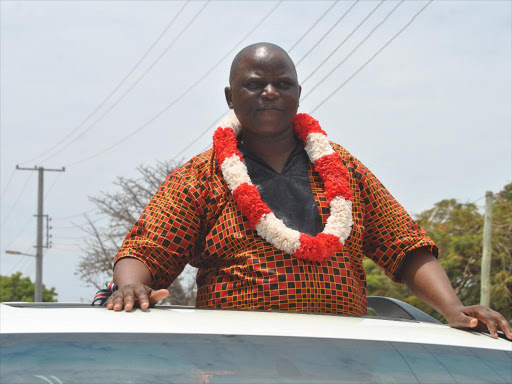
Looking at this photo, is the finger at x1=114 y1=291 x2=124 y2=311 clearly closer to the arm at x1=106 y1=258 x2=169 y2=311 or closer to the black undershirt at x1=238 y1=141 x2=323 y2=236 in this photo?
the arm at x1=106 y1=258 x2=169 y2=311

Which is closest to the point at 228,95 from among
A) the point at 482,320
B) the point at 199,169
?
the point at 199,169

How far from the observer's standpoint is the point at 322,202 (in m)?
2.66

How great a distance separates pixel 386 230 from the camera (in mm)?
2773

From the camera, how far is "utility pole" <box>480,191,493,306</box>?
1481cm

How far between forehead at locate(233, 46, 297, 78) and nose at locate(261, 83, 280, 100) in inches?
1.8

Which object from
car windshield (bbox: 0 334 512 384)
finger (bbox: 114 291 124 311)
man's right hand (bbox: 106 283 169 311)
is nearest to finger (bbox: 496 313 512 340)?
car windshield (bbox: 0 334 512 384)

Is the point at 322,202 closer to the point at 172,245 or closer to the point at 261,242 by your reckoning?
the point at 261,242

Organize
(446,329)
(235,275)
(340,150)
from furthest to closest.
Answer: (340,150) → (235,275) → (446,329)

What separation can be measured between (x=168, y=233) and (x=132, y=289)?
522 mm

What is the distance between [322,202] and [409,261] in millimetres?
379

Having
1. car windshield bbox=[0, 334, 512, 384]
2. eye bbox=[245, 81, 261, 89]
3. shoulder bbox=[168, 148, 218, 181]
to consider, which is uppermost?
eye bbox=[245, 81, 261, 89]

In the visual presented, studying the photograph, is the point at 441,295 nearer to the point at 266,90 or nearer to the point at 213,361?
the point at 266,90

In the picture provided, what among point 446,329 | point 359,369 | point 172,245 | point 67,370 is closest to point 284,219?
point 172,245

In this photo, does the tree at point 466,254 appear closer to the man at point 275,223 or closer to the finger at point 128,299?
the man at point 275,223
